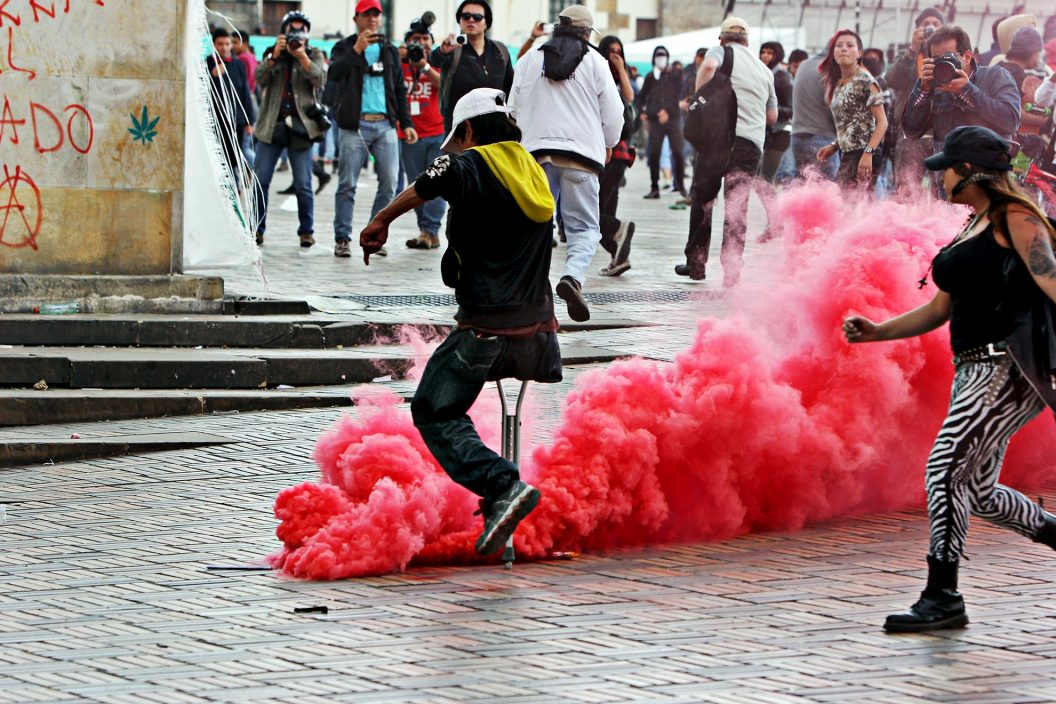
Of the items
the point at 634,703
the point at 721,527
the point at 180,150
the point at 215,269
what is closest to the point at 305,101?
the point at 215,269

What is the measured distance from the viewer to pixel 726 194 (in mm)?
13484

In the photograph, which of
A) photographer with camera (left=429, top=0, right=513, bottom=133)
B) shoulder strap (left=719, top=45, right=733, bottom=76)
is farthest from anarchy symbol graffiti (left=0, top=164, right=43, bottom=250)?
shoulder strap (left=719, top=45, right=733, bottom=76)

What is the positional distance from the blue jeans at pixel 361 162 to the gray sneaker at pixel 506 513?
9231 millimetres

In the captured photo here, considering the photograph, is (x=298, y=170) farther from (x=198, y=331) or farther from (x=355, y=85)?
(x=198, y=331)

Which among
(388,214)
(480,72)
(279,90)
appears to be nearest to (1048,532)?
(388,214)

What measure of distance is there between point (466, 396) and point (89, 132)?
5.43m

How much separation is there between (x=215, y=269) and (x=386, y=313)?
1471 mm

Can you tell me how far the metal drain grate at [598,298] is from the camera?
12.2 m

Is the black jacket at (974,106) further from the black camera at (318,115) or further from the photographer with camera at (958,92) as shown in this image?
the black camera at (318,115)

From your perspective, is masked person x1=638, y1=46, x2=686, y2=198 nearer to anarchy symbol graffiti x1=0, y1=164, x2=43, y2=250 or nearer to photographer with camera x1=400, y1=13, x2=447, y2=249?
photographer with camera x1=400, y1=13, x2=447, y2=249

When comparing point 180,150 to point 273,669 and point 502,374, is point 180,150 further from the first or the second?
point 273,669

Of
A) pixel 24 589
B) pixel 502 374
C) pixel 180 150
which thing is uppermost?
pixel 180 150

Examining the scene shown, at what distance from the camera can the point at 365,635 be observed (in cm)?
546

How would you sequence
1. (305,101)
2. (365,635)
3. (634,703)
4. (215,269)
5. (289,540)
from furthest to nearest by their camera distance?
1. (305,101)
2. (215,269)
3. (289,540)
4. (365,635)
5. (634,703)
